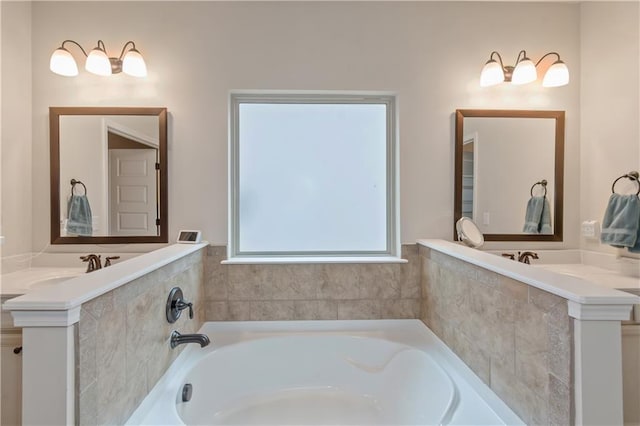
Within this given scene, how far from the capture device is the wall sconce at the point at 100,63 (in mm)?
1958

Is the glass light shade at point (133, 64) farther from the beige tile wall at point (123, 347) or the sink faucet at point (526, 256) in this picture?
the sink faucet at point (526, 256)

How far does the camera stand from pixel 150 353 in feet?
4.41

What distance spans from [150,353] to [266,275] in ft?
2.86

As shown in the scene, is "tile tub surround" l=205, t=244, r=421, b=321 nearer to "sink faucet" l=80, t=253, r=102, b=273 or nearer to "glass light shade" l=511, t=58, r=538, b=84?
"sink faucet" l=80, t=253, r=102, b=273

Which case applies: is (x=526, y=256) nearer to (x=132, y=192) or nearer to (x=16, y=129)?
(x=132, y=192)

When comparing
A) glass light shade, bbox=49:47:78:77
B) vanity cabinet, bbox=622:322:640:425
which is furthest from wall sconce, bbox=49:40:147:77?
vanity cabinet, bbox=622:322:640:425

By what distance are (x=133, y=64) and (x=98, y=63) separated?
0.67 feet

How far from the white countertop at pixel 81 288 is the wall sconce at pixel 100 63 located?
129cm

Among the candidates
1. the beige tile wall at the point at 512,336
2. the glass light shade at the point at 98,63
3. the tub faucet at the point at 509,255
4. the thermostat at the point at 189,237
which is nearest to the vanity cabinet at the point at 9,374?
the thermostat at the point at 189,237

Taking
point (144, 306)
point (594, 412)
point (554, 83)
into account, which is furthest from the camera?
point (554, 83)

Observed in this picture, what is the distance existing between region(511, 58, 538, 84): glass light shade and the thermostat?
2.30 metres

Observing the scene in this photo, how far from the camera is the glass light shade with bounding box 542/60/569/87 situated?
2059 millimetres

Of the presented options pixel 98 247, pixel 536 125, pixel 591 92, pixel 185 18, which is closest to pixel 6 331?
pixel 98 247

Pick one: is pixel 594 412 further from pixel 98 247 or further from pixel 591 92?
pixel 98 247
